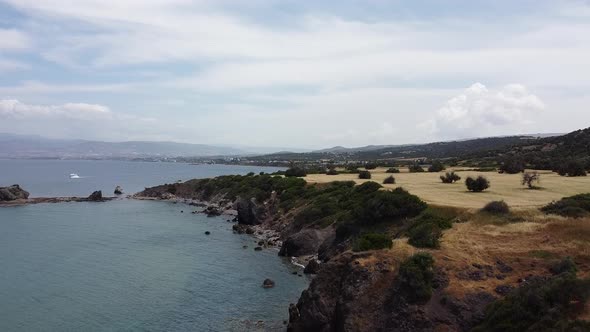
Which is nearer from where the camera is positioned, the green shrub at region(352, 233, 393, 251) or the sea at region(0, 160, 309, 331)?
the green shrub at region(352, 233, 393, 251)

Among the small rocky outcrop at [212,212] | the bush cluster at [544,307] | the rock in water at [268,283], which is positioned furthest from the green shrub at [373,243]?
the small rocky outcrop at [212,212]

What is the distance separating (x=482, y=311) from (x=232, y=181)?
84.3 m

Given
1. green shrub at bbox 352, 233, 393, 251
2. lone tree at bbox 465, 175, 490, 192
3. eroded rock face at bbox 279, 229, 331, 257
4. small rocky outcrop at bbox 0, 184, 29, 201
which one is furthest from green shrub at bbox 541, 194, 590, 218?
small rocky outcrop at bbox 0, 184, 29, 201

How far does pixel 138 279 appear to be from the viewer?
135 feet

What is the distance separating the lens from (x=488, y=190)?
4778 cm

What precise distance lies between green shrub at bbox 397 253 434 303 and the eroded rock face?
23.1 m

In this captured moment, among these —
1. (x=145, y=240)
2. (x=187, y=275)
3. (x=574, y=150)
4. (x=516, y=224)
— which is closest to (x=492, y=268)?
(x=516, y=224)

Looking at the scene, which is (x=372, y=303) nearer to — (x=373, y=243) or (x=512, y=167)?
(x=373, y=243)

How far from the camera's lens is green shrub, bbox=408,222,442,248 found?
29.5 m

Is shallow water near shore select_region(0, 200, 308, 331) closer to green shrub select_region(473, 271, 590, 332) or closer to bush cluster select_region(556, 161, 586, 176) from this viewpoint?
green shrub select_region(473, 271, 590, 332)

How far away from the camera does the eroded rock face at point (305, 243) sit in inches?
1941

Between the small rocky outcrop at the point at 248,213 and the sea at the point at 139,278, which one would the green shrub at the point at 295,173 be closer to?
the small rocky outcrop at the point at 248,213

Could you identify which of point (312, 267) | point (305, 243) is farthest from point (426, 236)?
point (305, 243)

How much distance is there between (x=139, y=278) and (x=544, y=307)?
1272 inches
